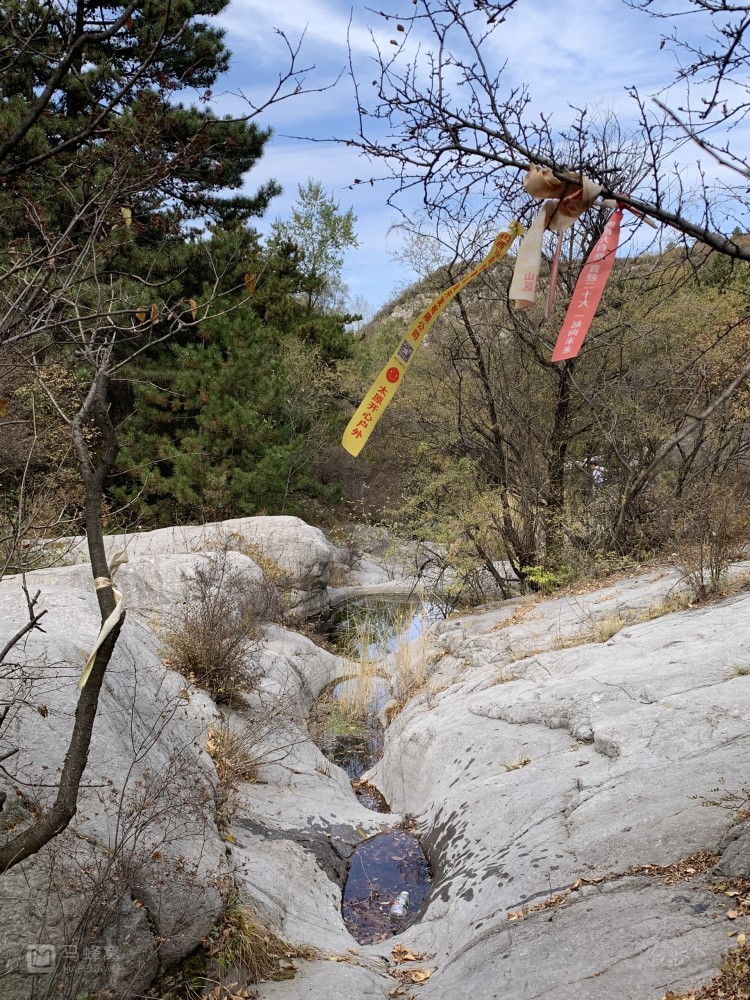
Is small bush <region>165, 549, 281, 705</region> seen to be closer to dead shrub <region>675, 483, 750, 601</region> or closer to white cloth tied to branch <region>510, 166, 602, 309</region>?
dead shrub <region>675, 483, 750, 601</region>

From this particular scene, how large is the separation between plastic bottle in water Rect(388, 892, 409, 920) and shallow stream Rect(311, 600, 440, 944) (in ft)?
0.10

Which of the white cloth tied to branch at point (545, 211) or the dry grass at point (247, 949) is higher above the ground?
the white cloth tied to branch at point (545, 211)

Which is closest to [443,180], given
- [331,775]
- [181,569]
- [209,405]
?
[331,775]

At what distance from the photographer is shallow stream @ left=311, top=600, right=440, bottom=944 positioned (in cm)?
591

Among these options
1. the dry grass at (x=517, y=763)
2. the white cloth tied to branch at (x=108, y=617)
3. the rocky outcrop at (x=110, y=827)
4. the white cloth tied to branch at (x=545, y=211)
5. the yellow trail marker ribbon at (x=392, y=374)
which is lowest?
the dry grass at (x=517, y=763)

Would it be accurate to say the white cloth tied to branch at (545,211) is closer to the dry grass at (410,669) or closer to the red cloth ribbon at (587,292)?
the red cloth ribbon at (587,292)

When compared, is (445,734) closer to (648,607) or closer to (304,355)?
(648,607)

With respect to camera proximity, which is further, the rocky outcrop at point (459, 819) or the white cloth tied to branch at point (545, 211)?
the rocky outcrop at point (459, 819)

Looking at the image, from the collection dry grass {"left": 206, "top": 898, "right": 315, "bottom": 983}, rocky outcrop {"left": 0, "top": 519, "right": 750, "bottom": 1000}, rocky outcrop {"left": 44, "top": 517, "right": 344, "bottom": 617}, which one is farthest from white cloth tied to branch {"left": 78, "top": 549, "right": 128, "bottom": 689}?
rocky outcrop {"left": 44, "top": 517, "right": 344, "bottom": 617}

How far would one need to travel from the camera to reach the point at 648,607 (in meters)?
8.67

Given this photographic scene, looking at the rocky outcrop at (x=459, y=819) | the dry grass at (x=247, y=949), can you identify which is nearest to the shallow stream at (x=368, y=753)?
the rocky outcrop at (x=459, y=819)

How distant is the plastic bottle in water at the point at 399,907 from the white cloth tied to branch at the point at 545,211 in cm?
470

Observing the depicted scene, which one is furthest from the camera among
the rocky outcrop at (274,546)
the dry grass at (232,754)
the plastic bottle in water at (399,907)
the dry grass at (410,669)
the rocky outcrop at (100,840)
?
the rocky outcrop at (274,546)

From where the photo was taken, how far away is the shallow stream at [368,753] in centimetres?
591
